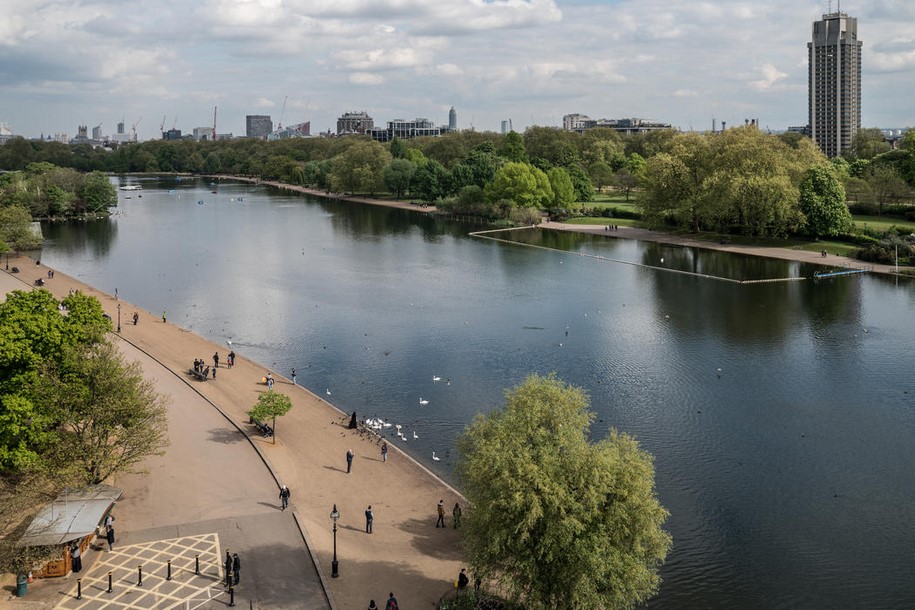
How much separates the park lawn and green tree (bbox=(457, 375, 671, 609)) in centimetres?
7599

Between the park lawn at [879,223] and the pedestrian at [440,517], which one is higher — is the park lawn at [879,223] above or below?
above

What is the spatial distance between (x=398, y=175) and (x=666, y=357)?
107 meters

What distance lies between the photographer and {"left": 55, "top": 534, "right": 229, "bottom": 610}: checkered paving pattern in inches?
950

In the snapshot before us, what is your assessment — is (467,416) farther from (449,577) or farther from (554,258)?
(554,258)

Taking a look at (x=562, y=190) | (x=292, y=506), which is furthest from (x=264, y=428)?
(x=562, y=190)

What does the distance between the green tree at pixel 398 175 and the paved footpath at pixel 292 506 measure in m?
113

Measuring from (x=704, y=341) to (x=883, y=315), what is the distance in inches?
606

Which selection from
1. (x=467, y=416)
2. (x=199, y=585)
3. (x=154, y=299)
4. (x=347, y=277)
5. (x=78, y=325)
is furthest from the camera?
(x=347, y=277)

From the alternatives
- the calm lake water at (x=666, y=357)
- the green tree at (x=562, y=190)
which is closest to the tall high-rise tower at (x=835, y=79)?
the green tree at (x=562, y=190)

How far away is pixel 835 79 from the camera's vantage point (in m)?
190

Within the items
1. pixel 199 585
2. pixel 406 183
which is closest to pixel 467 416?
pixel 199 585

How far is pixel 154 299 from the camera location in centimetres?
6938

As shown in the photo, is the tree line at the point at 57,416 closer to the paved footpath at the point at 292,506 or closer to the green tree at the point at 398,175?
the paved footpath at the point at 292,506

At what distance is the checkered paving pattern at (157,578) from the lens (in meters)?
24.1
